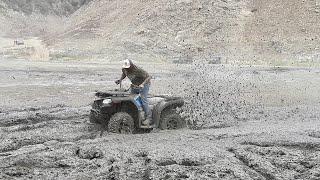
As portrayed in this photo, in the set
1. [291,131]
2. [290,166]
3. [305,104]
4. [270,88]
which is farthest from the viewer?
[270,88]

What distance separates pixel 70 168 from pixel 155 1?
47.6 metres

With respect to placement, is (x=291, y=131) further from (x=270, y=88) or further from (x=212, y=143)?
(x=270, y=88)

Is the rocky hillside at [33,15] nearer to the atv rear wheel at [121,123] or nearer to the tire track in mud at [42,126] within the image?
the tire track in mud at [42,126]

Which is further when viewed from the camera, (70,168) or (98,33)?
(98,33)

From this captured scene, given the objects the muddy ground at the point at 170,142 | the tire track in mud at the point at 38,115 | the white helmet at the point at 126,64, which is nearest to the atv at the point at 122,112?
the muddy ground at the point at 170,142

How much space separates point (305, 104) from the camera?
1994 centimetres

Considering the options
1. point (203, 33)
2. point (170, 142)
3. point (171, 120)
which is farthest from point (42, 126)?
point (203, 33)

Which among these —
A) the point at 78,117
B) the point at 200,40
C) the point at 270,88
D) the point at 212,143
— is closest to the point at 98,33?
the point at 200,40

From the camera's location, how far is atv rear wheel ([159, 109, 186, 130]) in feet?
41.7

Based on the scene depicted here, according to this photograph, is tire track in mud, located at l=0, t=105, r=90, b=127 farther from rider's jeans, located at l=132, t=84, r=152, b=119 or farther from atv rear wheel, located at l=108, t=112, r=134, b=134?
rider's jeans, located at l=132, t=84, r=152, b=119

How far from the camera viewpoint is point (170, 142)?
11336mm

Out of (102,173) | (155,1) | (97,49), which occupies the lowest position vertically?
(102,173)

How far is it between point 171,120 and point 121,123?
5.19 ft

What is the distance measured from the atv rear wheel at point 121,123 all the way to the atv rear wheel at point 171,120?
1.05m
